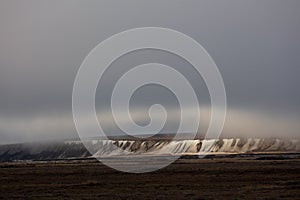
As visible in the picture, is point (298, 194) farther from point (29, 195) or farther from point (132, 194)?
point (29, 195)

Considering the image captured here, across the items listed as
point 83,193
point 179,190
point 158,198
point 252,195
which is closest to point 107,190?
point 83,193

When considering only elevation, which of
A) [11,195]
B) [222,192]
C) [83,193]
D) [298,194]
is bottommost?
[11,195]

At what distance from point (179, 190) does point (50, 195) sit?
1507 centimetres

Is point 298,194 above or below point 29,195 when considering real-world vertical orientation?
above

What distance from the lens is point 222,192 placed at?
57188 mm

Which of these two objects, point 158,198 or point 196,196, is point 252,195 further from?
point 158,198

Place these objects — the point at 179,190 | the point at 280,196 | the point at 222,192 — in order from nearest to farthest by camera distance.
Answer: the point at 280,196 < the point at 222,192 < the point at 179,190

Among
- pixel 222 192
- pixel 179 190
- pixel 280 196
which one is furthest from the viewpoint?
pixel 179 190

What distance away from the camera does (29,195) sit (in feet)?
196

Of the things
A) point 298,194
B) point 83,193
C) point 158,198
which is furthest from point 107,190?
point 298,194

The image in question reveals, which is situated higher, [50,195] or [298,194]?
[298,194]

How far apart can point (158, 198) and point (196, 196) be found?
13.8 feet

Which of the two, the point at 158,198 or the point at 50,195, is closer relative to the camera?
the point at 158,198

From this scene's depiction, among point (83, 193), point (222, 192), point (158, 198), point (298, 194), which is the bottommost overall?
point (83, 193)
